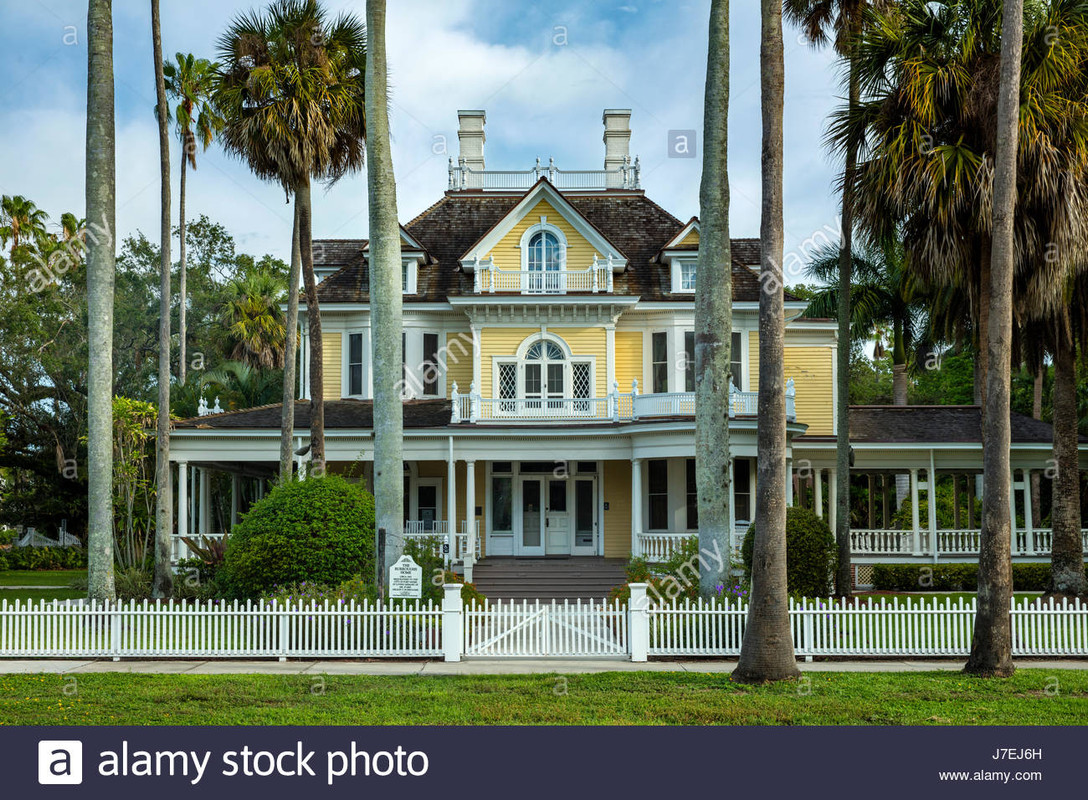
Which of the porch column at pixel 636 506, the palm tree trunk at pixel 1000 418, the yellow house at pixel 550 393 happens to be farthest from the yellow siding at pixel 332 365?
the palm tree trunk at pixel 1000 418

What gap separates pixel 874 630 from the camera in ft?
48.6

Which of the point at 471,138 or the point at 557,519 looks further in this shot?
the point at 471,138

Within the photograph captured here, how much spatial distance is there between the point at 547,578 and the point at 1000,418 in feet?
42.2

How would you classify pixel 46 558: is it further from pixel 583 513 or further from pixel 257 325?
pixel 583 513

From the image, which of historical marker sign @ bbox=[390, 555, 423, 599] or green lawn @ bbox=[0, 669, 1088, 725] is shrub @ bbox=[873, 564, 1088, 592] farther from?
historical marker sign @ bbox=[390, 555, 423, 599]

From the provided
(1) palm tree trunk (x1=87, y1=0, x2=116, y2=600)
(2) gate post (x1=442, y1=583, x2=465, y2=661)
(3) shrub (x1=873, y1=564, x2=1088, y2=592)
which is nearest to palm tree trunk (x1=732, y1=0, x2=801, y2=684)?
(2) gate post (x1=442, y1=583, x2=465, y2=661)

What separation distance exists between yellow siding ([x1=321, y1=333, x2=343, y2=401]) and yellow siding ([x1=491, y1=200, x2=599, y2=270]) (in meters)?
5.37

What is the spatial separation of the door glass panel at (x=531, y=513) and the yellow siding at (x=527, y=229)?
20.5 ft

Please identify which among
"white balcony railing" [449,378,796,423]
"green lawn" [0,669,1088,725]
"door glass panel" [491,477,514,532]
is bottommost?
"green lawn" [0,669,1088,725]

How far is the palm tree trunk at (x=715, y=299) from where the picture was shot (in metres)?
16.3

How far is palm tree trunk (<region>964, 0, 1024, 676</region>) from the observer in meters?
12.9

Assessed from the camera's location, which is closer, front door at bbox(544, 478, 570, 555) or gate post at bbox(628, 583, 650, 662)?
gate post at bbox(628, 583, 650, 662)

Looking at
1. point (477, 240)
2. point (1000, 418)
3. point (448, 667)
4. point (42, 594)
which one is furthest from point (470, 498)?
point (1000, 418)

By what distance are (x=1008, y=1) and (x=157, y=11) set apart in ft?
58.7
